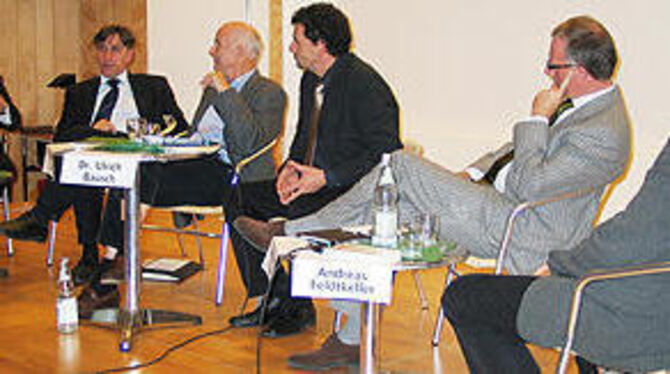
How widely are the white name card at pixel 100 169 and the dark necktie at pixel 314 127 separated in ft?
2.51

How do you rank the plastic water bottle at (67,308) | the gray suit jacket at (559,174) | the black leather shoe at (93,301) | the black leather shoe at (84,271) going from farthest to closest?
the black leather shoe at (84,271) → the black leather shoe at (93,301) → the plastic water bottle at (67,308) → the gray suit jacket at (559,174)

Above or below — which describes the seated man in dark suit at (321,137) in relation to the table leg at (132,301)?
above

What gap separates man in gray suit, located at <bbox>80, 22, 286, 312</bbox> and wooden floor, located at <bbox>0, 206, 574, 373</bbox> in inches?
16.0

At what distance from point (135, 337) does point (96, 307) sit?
46 cm

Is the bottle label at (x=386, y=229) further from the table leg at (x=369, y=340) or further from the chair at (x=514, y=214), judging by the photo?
the chair at (x=514, y=214)

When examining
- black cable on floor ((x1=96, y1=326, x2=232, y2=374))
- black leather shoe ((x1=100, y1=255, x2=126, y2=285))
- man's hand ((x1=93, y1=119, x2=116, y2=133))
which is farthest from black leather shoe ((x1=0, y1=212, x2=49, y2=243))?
black cable on floor ((x1=96, y1=326, x2=232, y2=374))

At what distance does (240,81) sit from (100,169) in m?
1.05

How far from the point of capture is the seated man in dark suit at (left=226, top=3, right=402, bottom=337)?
133 inches

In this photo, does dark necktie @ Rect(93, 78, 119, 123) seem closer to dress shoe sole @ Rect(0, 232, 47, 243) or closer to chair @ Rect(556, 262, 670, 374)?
dress shoe sole @ Rect(0, 232, 47, 243)

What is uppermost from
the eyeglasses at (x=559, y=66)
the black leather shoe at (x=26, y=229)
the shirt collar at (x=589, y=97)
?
the eyeglasses at (x=559, y=66)

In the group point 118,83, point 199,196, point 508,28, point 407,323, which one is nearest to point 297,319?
point 407,323

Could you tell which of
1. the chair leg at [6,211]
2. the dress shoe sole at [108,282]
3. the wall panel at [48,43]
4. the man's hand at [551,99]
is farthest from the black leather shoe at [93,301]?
the wall panel at [48,43]

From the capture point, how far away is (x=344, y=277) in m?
2.10

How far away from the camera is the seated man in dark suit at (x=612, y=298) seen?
194 cm
